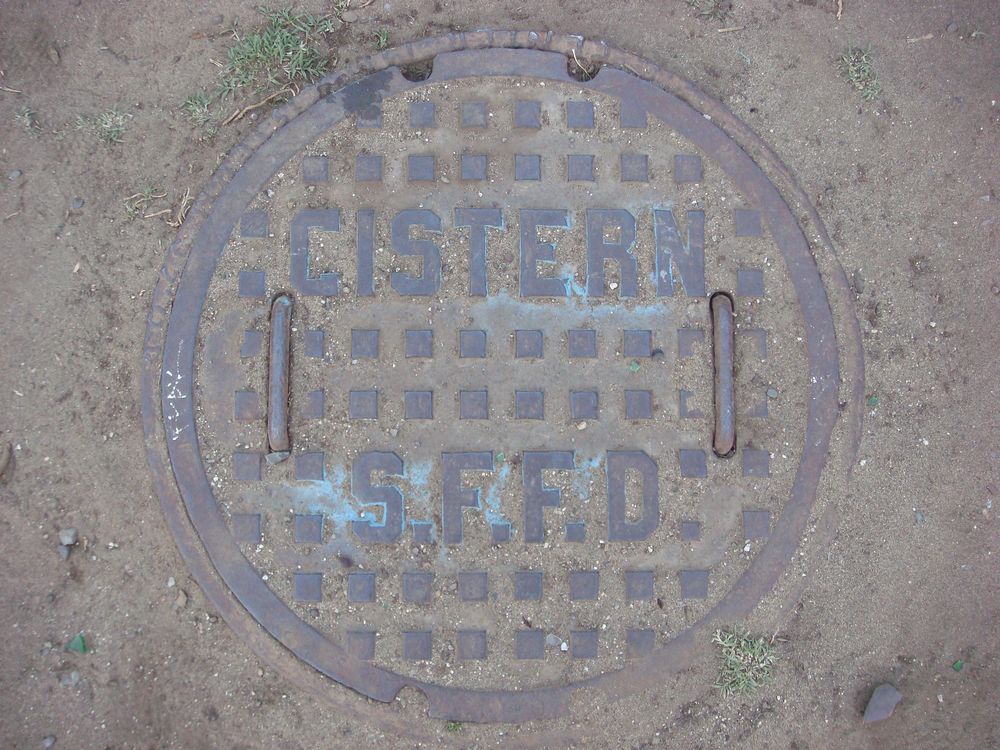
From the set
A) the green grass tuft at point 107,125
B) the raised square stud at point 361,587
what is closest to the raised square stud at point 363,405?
the raised square stud at point 361,587

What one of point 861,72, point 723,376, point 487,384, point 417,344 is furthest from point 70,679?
point 861,72

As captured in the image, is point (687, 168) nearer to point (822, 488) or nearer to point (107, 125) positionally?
point (822, 488)

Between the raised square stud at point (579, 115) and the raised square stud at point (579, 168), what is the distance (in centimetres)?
16

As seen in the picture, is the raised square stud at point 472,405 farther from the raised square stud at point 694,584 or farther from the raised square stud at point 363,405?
the raised square stud at point 694,584

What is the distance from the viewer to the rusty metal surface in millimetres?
3029

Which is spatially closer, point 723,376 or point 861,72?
point 723,376

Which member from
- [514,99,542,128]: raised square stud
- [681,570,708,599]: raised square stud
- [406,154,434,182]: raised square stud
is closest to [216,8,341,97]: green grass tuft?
[406,154,434,182]: raised square stud

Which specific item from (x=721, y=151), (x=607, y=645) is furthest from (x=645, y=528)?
(x=721, y=151)

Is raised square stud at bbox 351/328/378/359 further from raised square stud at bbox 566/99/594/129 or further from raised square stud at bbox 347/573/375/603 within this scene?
raised square stud at bbox 566/99/594/129

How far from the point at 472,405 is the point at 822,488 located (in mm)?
1711

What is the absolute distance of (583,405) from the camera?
3.08 meters

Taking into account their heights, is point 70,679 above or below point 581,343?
below

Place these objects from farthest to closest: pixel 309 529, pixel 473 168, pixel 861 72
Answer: pixel 861 72, pixel 473 168, pixel 309 529

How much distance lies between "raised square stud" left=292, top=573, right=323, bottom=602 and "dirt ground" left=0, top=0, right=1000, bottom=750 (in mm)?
363
